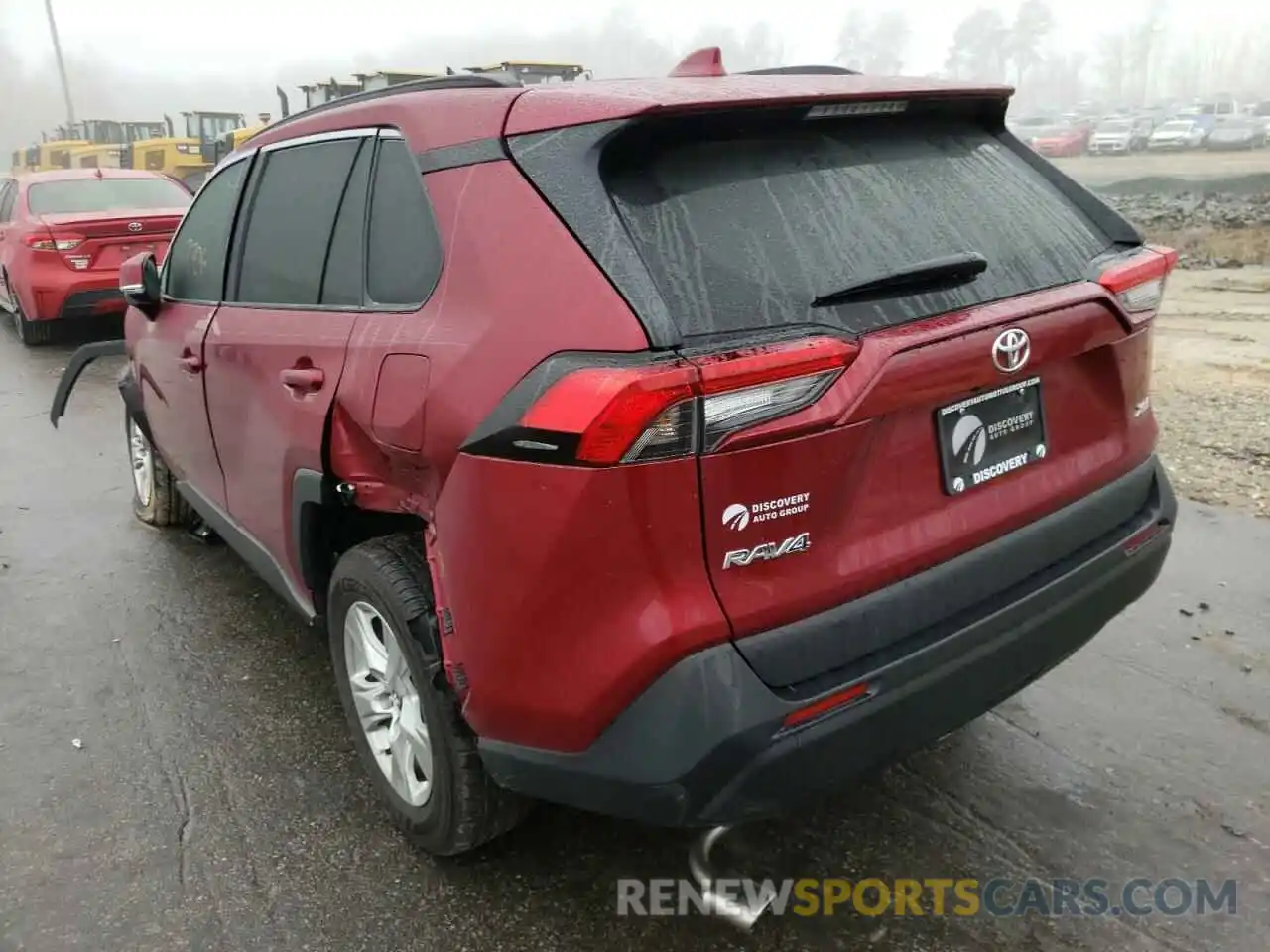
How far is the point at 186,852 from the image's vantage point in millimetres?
2744

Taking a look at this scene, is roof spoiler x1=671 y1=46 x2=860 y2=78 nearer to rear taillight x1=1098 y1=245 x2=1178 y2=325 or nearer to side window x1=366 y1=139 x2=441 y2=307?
side window x1=366 y1=139 x2=441 y2=307

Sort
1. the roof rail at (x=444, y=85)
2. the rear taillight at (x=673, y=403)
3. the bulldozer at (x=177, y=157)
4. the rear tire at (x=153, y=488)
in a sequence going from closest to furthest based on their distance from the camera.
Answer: the rear taillight at (x=673, y=403) < the roof rail at (x=444, y=85) < the rear tire at (x=153, y=488) < the bulldozer at (x=177, y=157)

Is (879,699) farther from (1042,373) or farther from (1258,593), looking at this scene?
(1258,593)

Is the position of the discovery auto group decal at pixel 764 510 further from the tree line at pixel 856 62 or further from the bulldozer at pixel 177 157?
the tree line at pixel 856 62

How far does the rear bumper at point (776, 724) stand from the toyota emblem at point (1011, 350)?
15.4 inches

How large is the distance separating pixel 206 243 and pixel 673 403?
2635 mm

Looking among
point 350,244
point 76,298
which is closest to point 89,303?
point 76,298

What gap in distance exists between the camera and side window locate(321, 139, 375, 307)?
2674mm

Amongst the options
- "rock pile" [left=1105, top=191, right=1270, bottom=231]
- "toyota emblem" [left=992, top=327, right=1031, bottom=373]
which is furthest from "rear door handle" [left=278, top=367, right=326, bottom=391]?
"rock pile" [left=1105, top=191, right=1270, bottom=231]

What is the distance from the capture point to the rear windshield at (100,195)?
9.69 m

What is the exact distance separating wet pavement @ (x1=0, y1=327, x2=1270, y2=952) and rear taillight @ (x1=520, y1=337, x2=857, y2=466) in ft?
3.06

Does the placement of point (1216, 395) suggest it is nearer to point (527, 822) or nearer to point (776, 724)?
point (527, 822)

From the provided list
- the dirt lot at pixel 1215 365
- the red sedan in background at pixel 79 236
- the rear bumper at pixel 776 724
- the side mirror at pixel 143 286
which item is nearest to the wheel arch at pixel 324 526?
the rear bumper at pixel 776 724

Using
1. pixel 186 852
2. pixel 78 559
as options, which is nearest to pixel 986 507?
pixel 186 852
